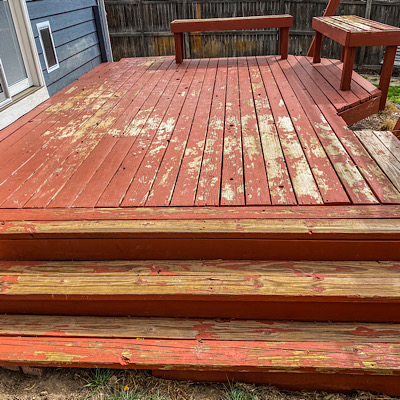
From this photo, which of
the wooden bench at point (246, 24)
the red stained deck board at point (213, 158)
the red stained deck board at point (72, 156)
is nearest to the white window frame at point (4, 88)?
the red stained deck board at point (72, 156)

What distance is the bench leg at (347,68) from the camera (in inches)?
146

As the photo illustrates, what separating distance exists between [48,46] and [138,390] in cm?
398

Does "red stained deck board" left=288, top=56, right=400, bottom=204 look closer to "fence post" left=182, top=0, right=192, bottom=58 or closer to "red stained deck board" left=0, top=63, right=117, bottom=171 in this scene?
"red stained deck board" left=0, top=63, right=117, bottom=171

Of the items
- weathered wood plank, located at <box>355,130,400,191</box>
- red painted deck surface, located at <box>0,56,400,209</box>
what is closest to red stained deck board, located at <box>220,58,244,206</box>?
red painted deck surface, located at <box>0,56,400,209</box>

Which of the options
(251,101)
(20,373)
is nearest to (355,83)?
(251,101)

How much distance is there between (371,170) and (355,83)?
6.91 feet

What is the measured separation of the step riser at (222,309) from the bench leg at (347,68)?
2.67 m

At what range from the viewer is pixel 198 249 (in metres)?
1.95

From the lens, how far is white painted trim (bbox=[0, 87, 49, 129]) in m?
3.36

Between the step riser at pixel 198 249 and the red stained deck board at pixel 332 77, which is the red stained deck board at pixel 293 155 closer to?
the step riser at pixel 198 249

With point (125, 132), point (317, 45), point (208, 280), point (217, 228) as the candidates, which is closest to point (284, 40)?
point (317, 45)

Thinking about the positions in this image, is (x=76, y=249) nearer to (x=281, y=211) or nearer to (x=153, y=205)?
(x=153, y=205)

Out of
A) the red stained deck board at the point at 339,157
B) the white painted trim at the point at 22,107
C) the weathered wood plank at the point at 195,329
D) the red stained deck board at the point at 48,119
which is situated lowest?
the weathered wood plank at the point at 195,329

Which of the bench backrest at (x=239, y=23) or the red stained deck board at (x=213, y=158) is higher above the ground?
the bench backrest at (x=239, y=23)
